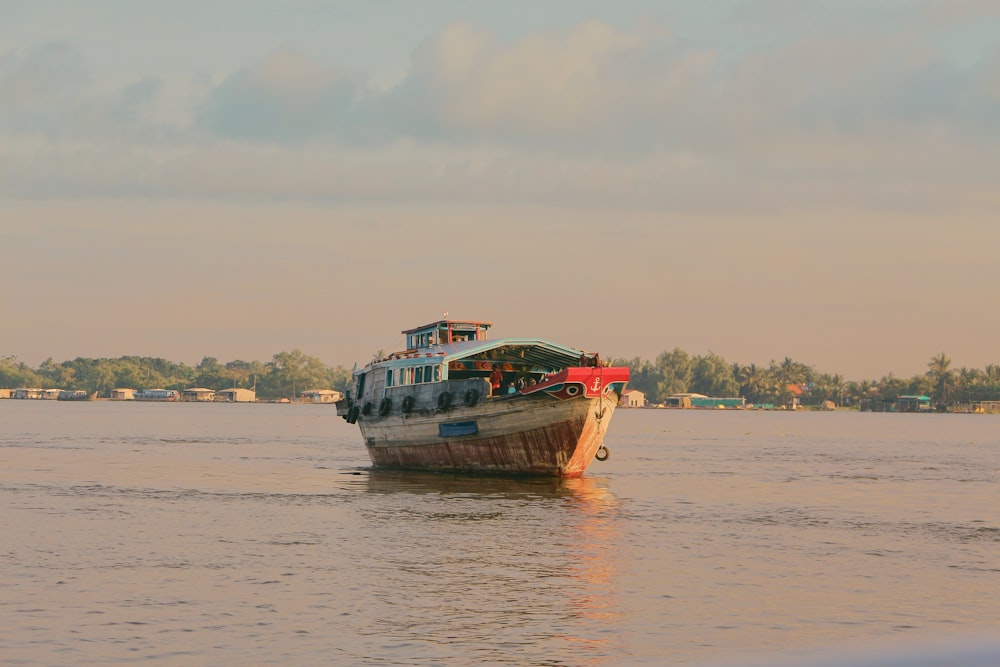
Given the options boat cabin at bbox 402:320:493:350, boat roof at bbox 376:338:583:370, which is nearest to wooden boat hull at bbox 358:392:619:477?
boat roof at bbox 376:338:583:370

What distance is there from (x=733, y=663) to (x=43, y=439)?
306ft

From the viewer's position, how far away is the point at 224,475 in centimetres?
5922

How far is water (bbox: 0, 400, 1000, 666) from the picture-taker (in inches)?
810

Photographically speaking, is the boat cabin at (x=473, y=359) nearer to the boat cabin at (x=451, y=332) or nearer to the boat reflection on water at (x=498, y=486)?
the boat cabin at (x=451, y=332)

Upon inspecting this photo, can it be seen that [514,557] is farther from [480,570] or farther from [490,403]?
[490,403]

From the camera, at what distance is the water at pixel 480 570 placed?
20562 millimetres

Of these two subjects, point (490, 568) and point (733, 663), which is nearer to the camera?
point (733, 663)

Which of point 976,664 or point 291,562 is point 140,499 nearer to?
point 291,562

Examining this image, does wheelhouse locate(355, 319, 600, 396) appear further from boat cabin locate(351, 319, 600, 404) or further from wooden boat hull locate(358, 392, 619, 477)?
wooden boat hull locate(358, 392, 619, 477)

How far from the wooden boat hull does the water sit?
3.90 feet

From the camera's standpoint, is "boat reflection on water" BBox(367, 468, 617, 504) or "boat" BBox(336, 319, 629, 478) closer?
"boat reflection on water" BBox(367, 468, 617, 504)

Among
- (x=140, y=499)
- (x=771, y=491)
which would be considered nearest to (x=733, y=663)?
(x=140, y=499)

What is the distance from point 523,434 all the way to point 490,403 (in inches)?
71.0

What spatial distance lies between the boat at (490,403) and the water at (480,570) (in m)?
1.48
